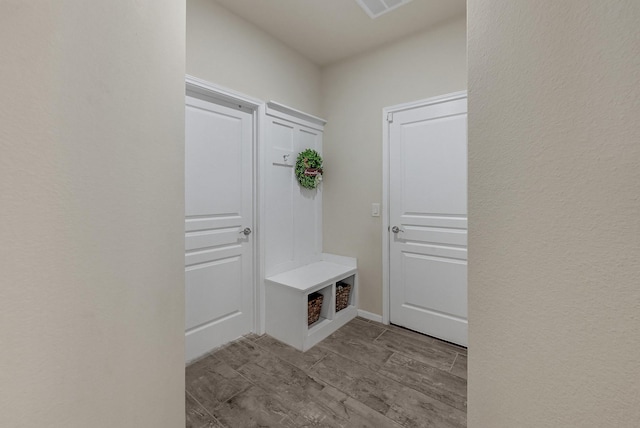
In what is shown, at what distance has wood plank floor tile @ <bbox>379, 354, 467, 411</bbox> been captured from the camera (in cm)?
170

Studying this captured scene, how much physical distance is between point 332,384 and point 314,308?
2.34ft

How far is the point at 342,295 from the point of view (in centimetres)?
276

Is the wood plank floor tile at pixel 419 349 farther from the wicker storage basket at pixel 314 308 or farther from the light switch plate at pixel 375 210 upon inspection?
the light switch plate at pixel 375 210

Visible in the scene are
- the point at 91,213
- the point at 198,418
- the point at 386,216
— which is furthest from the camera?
the point at 386,216

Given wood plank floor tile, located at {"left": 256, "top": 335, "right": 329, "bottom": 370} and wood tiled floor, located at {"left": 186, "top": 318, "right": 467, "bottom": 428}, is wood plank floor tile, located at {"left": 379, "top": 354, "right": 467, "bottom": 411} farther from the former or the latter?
wood plank floor tile, located at {"left": 256, "top": 335, "right": 329, "bottom": 370}

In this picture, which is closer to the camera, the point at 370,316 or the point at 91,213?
the point at 91,213

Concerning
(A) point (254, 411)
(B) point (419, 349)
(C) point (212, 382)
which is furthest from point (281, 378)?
(B) point (419, 349)

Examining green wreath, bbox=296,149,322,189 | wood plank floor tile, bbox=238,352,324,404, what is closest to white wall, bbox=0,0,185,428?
wood plank floor tile, bbox=238,352,324,404

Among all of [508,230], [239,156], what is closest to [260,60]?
[239,156]

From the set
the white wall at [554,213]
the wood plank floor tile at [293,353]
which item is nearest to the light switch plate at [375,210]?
the wood plank floor tile at [293,353]

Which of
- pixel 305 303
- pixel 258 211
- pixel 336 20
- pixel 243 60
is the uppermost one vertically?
pixel 336 20

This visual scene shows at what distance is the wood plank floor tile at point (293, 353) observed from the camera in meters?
2.05

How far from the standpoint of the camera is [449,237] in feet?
7.79

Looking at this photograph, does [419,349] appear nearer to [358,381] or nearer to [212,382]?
[358,381]
